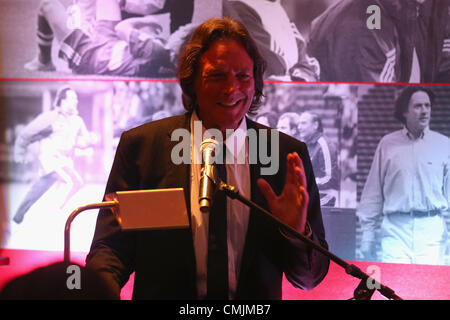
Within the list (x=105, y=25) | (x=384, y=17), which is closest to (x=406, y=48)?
(x=384, y=17)

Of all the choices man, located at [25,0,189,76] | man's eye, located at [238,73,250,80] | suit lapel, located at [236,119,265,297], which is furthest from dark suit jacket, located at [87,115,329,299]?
man, located at [25,0,189,76]

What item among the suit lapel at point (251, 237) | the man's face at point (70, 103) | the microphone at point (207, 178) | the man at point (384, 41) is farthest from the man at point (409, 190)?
the microphone at point (207, 178)

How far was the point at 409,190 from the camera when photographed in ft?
10.7

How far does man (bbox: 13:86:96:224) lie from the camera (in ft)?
11.9

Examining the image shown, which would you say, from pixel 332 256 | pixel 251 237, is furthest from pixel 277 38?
pixel 332 256

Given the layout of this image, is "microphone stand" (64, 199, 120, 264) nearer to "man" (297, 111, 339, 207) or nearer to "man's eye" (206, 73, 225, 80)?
"man's eye" (206, 73, 225, 80)

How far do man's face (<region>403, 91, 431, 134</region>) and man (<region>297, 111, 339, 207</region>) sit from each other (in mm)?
493

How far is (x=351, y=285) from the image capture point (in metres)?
3.33

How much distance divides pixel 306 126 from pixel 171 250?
197 cm

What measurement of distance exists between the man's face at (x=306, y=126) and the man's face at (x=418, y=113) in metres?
0.57

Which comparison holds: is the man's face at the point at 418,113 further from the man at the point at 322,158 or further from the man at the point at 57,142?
the man at the point at 57,142

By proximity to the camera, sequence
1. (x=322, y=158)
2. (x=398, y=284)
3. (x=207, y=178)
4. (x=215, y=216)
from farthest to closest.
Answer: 1. (x=322, y=158)
2. (x=398, y=284)
3. (x=215, y=216)
4. (x=207, y=178)

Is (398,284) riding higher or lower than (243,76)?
lower

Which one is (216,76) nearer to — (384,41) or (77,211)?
(77,211)
